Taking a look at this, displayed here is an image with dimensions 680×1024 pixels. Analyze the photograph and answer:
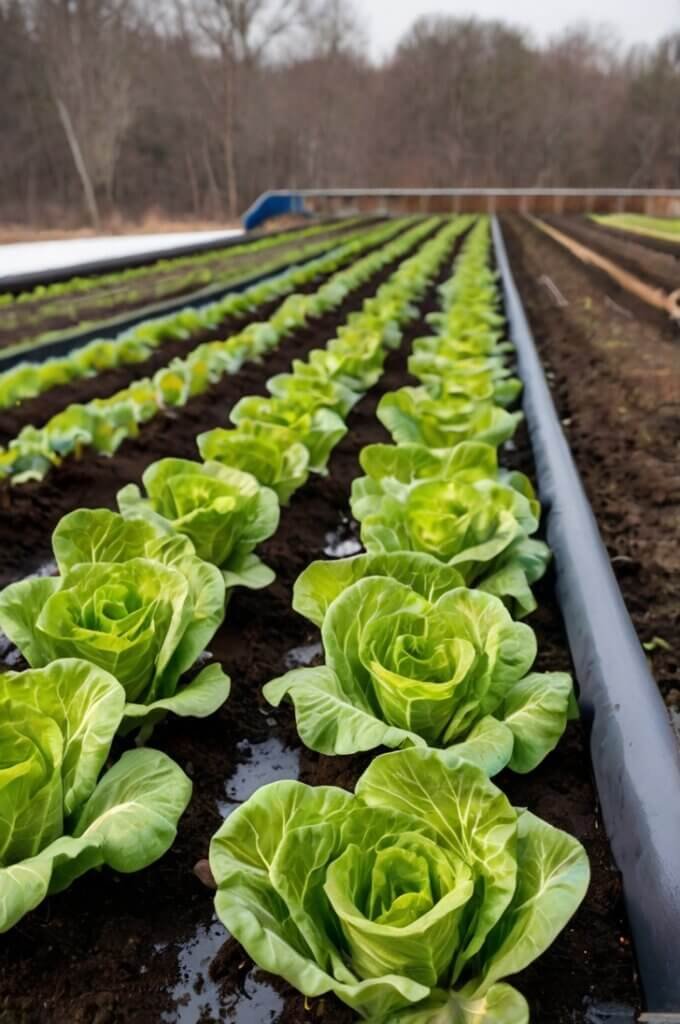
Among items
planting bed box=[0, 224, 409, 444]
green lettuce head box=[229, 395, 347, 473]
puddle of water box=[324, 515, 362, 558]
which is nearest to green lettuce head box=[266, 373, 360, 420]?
green lettuce head box=[229, 395, 347, 473]

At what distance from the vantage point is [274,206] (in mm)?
26703

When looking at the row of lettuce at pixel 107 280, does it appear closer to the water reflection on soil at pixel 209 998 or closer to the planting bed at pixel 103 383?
the planting bed at pixel 103 383

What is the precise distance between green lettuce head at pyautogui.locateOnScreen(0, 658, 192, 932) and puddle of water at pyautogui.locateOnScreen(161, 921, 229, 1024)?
0.68 feet

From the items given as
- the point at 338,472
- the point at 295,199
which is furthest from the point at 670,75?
the point at 338,472

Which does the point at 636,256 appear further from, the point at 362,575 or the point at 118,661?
the point at 118,661

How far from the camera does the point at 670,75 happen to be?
1752 inches

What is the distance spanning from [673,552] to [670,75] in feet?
165

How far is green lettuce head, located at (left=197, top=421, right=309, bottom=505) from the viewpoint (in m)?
2.89

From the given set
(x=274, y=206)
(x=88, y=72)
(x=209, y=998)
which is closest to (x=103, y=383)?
(x=209, y=998)

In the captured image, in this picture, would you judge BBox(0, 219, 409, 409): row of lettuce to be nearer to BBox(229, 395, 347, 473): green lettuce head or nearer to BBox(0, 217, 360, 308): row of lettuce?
BBox(0, 217, 360, 308): row of lettuce

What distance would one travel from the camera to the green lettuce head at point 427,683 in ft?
5.24

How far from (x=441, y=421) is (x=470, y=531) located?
1.34 meters

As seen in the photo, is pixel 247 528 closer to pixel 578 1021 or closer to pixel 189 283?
pixel 578 1021

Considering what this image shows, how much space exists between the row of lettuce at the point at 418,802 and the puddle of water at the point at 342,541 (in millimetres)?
442
